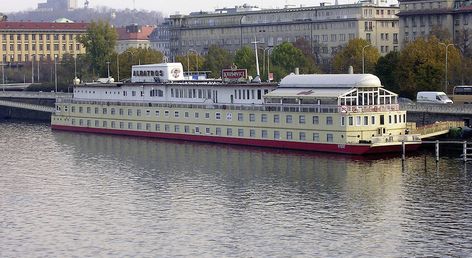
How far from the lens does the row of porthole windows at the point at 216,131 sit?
8312cm

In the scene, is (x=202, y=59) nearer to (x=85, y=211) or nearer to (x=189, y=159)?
(x=189, y=159)

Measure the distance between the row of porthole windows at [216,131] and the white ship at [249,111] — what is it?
8cm

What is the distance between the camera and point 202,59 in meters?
146

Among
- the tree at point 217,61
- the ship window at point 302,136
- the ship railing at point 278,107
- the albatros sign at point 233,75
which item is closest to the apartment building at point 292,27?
the tree at point 217,61

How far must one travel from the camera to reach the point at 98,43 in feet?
513

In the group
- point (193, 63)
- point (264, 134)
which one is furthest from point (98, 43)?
point (264, 134)

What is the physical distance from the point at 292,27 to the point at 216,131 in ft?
252

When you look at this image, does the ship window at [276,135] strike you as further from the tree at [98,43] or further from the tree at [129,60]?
the tree at [98,43]

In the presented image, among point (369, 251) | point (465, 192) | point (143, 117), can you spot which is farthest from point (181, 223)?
point (143, 117)

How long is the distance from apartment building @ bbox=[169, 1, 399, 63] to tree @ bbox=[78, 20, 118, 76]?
26.5 meters

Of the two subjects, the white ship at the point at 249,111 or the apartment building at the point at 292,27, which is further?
the apartment building at the point at 292,27

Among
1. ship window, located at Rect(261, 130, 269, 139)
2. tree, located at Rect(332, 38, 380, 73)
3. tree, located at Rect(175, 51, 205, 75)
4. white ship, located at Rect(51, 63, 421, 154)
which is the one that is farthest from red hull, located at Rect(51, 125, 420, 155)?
tree, located at Rect(175, 51, 205, 75)

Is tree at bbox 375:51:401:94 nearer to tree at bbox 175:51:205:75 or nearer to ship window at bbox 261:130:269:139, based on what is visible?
ship window at bbox 261:130:269:139

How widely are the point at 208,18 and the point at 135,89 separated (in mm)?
79937
